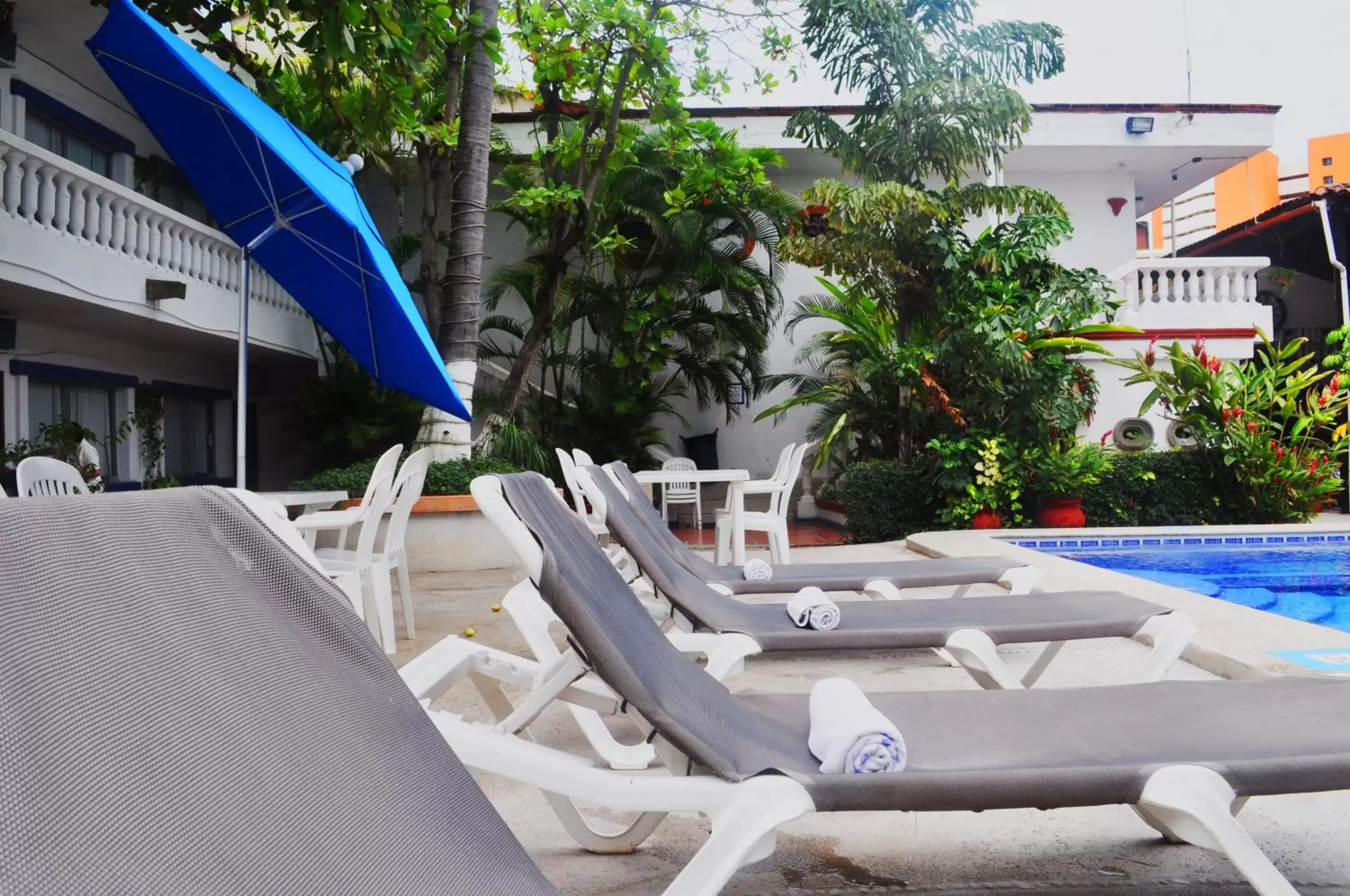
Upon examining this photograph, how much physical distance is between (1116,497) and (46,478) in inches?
369

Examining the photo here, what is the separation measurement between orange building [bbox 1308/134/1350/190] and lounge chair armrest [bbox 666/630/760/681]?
21378mm

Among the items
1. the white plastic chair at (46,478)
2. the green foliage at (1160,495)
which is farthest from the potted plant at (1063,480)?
the white plastic chair at (46,478)

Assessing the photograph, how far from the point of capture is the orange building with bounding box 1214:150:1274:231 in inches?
782

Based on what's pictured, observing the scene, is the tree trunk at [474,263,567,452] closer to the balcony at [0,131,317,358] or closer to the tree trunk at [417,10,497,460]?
the tree trunk at [417,10,497,460]

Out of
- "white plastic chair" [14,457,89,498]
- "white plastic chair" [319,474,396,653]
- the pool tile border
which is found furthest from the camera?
the pool tile border

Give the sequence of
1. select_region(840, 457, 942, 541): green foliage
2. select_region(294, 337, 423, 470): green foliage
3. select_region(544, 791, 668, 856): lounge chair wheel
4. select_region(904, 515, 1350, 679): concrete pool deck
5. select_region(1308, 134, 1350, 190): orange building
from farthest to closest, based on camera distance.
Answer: select_region(1308, 134, 1350, 190): orange building < select_region(294, 337, 423, 470): green foliage < select_region(840, 457, 942, 541): green foliage < select_region(904, 515, 1350, 679): concrete pool deck < select_region(544, 791, 668, 856): lounge chair wheel

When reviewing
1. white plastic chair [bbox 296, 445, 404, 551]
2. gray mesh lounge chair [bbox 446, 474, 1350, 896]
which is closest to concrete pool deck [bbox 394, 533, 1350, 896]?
gray mesh lounge chair [bbox 446, 474, 1350, 896]

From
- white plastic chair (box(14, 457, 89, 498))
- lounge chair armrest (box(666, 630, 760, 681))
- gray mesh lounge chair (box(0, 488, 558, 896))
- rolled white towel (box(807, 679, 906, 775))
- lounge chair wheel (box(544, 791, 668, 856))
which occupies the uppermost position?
white plastic chair (box(14, 457, 89, 498))

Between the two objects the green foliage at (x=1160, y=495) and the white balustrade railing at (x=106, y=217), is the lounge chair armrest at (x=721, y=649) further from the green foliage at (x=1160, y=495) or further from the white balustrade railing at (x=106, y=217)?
the green foliage at (x=1160, y=495)

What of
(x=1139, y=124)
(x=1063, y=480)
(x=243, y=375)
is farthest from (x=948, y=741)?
(x=1139, y=124)

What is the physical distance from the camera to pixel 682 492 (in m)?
11.7

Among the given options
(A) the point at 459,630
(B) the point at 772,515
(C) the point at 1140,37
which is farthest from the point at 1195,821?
(C) the point at 1140,37

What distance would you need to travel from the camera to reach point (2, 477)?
24.7ft

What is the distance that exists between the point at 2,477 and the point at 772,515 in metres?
5.92
